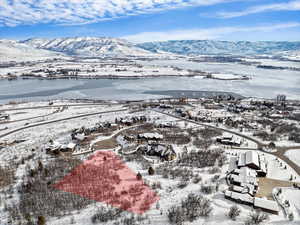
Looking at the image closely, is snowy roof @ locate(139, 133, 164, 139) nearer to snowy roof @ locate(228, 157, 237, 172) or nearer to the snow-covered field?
snowy roof @ locate(228, 157, 237, 172)

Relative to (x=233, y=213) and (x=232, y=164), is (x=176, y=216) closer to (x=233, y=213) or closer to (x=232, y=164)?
(x=233, y=213)

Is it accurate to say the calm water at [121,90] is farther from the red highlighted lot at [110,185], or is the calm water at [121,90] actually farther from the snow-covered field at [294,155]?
the red highlighted lot at [110,185]

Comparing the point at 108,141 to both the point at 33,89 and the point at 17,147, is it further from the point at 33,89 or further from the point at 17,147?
the point at 33,89

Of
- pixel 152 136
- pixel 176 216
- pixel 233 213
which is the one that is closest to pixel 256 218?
pixel 233 213

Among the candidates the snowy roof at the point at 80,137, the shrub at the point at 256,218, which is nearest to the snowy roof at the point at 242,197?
the shrub at the point at 256,218

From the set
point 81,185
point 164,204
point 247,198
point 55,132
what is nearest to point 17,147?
point 55,132
